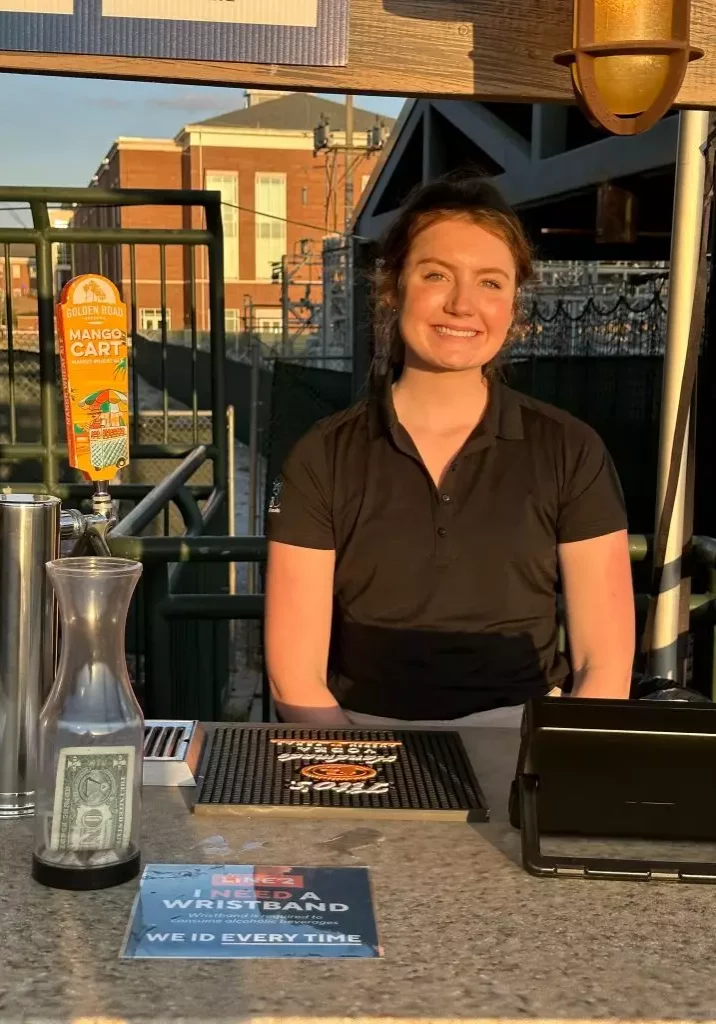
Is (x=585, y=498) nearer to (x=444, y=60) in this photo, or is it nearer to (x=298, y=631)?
(x=298, y=631)

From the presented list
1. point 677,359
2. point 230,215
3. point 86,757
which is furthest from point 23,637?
point 230,215

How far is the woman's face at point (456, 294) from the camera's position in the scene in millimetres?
2379

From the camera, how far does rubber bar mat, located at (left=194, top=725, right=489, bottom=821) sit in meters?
1.46

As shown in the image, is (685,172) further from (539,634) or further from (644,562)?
(539,634)

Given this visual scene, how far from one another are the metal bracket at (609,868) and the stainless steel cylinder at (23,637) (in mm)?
590

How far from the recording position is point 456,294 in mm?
2375

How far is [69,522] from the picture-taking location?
5.40 ft

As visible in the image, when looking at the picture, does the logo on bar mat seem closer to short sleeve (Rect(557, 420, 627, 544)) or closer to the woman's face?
short sleeve (Rect(557, 420, 627, 544))

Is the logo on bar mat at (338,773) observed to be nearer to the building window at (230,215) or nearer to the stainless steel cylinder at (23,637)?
the stainless steel cylinder at (23,637)

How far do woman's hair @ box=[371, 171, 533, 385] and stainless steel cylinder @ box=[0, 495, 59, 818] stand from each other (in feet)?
3.84

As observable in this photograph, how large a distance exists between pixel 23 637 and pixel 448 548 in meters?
0.99

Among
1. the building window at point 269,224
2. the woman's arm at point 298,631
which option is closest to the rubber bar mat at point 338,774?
the woman's arm at point 298,631

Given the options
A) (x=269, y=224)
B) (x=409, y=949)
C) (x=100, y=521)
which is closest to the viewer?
(x=409, y=949)

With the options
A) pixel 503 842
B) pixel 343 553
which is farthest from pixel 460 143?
pixel 503 842
